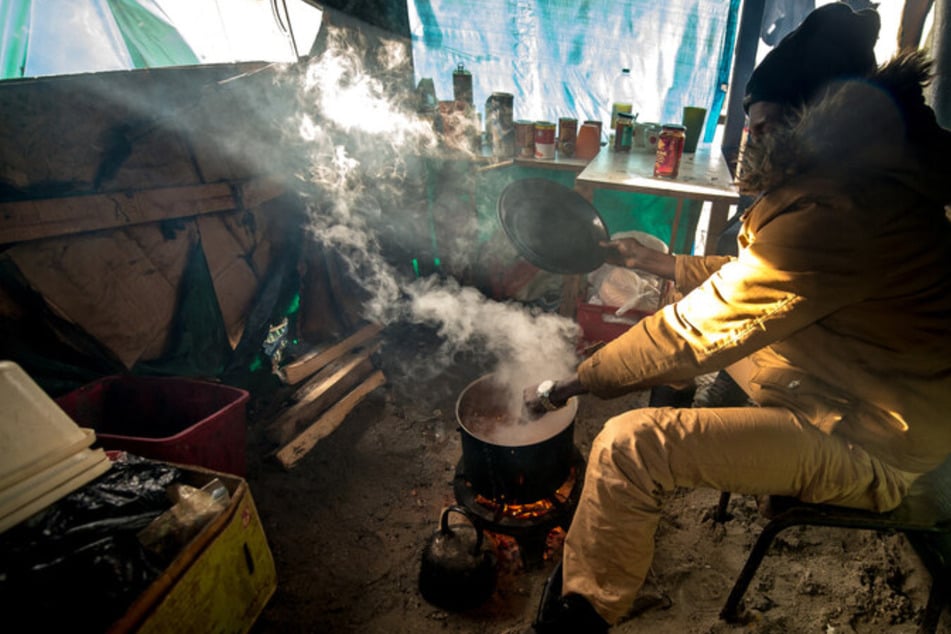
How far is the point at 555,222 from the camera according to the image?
3.24 meters

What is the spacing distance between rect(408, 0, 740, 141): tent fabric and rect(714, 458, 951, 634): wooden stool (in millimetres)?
4437

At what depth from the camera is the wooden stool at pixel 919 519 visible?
173 centimetres

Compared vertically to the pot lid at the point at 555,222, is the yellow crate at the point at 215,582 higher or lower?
lower

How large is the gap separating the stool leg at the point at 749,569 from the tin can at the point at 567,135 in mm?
3782

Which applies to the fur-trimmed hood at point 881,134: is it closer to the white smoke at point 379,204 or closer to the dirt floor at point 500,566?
the dirt floor at point 500,566

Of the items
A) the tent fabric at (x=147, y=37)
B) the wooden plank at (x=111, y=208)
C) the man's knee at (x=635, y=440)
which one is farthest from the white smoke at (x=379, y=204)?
the man's knee at (x=635, y=440)

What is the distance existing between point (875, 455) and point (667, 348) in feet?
2.96

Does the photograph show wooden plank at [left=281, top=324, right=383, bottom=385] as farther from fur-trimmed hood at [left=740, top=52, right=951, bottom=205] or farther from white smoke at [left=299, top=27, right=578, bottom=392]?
fur-trimmed hood at [left=740, top=52, right=951, bottom=205]

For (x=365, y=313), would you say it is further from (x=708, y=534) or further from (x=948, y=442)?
(x=948, y=442)

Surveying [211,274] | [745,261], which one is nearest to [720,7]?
[745,261]

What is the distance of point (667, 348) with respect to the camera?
1.82 m

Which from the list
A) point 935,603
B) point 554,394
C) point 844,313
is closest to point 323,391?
point 554,394

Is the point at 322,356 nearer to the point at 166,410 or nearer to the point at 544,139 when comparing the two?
the point at 166,410

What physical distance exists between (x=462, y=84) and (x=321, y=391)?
11.0ft
